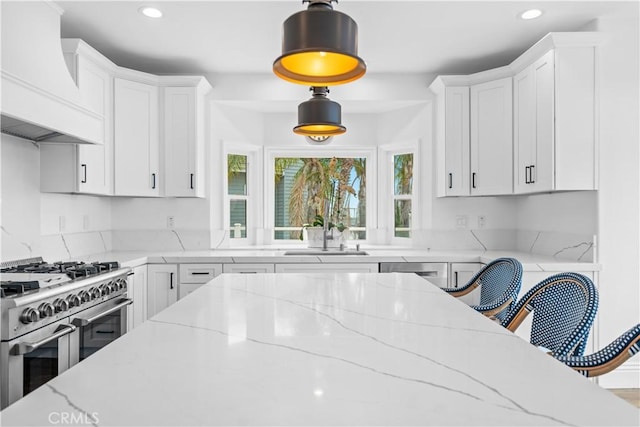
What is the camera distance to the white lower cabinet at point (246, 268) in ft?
11.5

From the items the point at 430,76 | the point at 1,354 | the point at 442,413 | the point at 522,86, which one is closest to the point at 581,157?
the point at 522,86

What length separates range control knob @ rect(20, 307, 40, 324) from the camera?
180 cm

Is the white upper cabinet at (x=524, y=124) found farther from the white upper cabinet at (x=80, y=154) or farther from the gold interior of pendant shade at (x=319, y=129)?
the white upper cabinet at (x=80, y=154)

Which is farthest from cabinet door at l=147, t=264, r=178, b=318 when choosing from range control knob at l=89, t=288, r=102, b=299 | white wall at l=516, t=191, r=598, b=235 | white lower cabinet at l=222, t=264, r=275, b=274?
white wall at l=516, t=191, r=598, b=235

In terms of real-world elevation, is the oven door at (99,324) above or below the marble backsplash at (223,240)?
below

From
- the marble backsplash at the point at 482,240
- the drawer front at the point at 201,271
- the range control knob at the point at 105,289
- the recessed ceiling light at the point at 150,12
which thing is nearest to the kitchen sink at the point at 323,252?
the drawer front at the point at 201,271

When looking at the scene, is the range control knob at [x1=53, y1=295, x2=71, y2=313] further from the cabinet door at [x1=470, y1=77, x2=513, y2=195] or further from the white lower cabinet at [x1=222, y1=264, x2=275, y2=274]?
the cabinet door at [x1=470, y1=77, x2=513, y2=195]

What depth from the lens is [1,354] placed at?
68.5 inches

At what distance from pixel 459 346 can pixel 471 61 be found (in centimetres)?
333

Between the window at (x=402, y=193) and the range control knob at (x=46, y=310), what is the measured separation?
3.23 metres

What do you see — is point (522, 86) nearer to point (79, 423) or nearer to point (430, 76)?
point (430, 76)

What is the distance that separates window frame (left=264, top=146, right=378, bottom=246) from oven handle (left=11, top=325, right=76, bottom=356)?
2.58 metres

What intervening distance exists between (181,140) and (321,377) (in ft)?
10.7

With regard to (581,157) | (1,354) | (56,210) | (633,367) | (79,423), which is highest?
(581,157)
